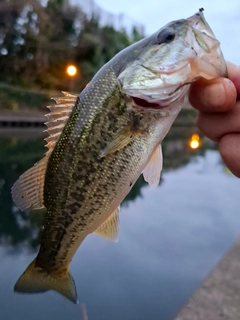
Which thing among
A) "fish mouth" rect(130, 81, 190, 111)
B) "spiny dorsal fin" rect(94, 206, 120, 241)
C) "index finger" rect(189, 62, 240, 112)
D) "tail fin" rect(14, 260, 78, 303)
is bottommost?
"tail fin" rect(14, 260, 78, 303)

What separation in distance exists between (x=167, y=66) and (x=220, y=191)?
8286 mm

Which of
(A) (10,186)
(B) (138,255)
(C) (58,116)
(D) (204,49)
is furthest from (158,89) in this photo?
(A) (10,186)

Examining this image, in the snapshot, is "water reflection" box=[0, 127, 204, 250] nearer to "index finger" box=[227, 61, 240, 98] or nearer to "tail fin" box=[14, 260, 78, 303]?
"tail fin" box=[14, 260, 78, 303]

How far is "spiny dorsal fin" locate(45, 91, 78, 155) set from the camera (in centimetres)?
171

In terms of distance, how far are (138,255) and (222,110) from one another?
12.7 feet

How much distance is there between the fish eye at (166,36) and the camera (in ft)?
5.27

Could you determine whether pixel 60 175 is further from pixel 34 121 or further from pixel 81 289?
pixel 34 121

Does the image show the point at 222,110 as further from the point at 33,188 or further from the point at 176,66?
the point at 33,188

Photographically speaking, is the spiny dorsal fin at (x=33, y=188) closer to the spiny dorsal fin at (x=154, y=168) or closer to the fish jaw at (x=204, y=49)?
the spiny dorsal fin at (x=154, y=168)

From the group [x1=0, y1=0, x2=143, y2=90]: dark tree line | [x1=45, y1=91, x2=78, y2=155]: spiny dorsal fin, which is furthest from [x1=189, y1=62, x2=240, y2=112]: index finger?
[x1=0, y1=0, x2=143, y2=90]: dark tree line

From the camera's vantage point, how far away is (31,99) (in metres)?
25.2

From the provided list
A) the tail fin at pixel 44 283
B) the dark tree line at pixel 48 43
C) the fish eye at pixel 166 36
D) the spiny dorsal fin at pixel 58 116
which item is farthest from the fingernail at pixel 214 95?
the dark tree line at pixel 48 43

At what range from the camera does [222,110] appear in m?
1.52

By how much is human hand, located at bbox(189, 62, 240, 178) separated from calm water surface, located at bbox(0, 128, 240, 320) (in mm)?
2711
